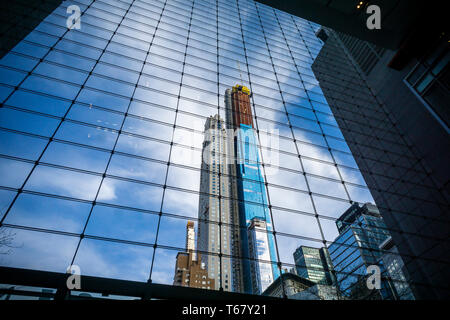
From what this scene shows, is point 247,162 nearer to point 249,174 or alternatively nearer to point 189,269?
point 189,269

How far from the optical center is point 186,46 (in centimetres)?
1101

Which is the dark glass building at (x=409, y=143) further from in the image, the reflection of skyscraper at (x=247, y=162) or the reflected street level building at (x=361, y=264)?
the reflection of skyscraper at (x=247, y=162)

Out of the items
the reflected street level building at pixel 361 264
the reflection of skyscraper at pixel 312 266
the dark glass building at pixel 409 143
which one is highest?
the dark glass building at pixel 409 143

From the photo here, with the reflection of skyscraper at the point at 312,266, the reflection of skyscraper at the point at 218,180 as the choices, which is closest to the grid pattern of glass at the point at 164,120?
the reflection of skyscraper at the point at 218,180

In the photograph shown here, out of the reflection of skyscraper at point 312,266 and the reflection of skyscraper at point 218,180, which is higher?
the reflection of skyscraper at point 218,180

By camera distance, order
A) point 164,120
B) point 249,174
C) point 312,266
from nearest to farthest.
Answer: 1. point 164,120
2. point 312,266
3. point 249,174

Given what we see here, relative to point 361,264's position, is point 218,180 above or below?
below

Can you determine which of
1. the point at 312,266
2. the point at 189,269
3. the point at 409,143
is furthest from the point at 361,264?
the point at 312,266

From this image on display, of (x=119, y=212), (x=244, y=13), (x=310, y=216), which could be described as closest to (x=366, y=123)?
(x=310, y=216)

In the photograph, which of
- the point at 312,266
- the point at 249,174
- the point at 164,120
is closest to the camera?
the point at 164,120

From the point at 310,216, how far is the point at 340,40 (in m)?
12.0

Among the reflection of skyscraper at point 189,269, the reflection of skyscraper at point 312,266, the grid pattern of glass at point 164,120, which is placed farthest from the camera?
the reflection of skyscraper at point 312,266

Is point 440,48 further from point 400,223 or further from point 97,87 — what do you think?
point 97,87

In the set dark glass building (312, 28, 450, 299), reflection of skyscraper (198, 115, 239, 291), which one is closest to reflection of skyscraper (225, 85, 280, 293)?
reflection of skyscraper (198, 115, 239, 291)
